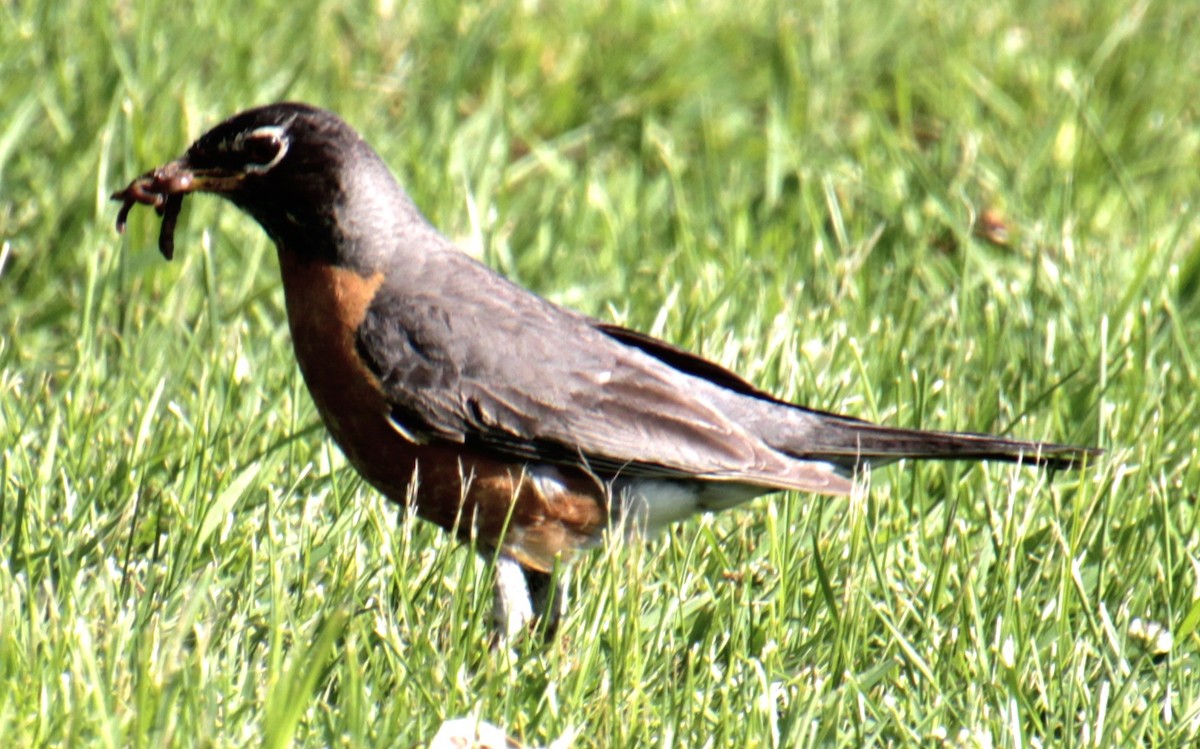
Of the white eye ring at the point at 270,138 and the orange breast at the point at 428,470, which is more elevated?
the white eye ring at the point at 270,138

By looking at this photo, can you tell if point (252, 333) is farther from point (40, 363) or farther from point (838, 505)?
point (838, 505)

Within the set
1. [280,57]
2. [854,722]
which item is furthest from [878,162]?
[854,722]

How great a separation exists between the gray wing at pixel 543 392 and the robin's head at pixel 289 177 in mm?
203

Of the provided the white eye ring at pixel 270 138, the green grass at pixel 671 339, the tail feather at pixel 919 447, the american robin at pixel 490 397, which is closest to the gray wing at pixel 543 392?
the american robin at pixel 490 397

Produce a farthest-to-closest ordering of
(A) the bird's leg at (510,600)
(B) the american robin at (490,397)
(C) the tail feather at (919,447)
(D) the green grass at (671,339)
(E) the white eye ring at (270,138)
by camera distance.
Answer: (E) the white eye ring at (270,138) < (B) the american robin at (490,397) < (C) the tail feather at (919,447) < (A) the bird's leg at (510,600) < (D) the green grass at (671,339)

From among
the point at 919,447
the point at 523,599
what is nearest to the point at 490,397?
the point at 523,599

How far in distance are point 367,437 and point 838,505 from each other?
Result: 46.3 inches

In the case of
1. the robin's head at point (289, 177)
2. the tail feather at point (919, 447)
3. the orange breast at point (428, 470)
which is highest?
the robin's head at point (289, 177)

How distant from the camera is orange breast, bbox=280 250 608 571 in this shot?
397cm

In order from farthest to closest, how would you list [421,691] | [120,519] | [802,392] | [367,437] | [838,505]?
[802,392] → [838,505] → [367,437] → [120,519] → [421,691]

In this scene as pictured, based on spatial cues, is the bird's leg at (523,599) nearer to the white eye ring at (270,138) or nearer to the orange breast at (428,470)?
the orange breast at (428,470)

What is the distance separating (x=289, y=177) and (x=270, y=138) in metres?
0.11

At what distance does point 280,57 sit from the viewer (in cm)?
620

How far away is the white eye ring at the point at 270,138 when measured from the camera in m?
4.15
